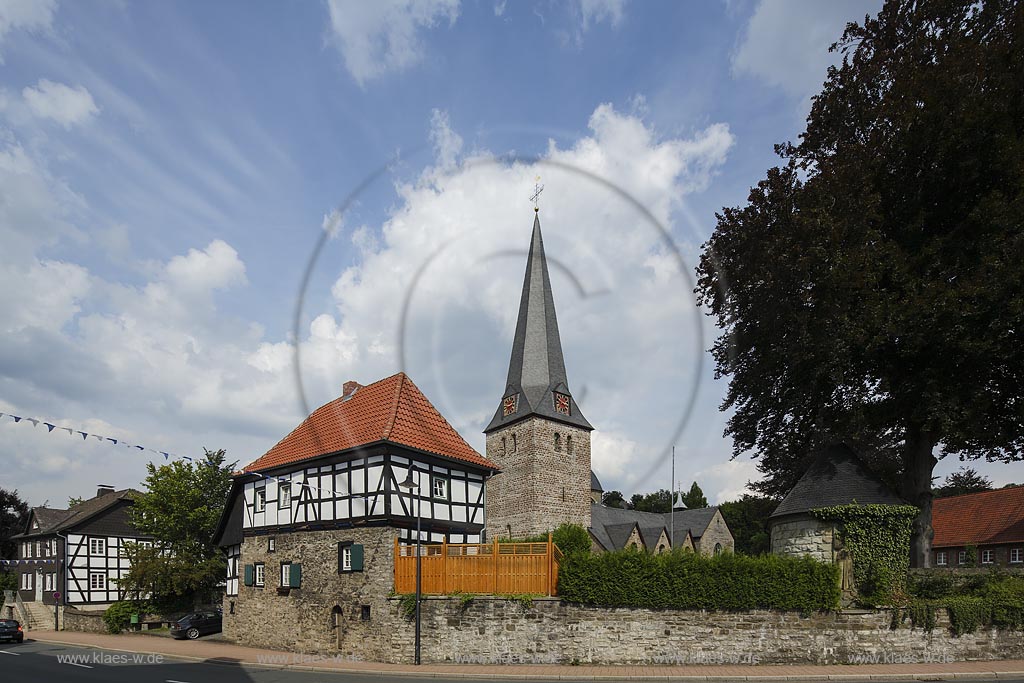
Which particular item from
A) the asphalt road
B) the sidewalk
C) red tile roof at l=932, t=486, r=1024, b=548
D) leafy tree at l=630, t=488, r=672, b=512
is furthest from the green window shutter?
leafy tree at l=630, t=488, r=672, b=512

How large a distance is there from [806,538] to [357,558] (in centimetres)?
1478

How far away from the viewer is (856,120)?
24672 mm

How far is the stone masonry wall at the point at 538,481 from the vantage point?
153 ft

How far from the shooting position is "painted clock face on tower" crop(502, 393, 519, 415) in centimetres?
5022

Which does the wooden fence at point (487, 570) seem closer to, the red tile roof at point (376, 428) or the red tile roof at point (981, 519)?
the red tile roof at point (376, 428)

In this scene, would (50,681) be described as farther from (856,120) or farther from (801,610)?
(856,120)

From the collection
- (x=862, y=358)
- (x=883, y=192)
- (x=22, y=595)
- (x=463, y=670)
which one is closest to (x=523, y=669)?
(x=463, y=670)

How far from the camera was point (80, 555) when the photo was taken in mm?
47500

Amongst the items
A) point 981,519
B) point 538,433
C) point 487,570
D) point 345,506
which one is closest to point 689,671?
point 487,570

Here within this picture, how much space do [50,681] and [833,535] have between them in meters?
22.4

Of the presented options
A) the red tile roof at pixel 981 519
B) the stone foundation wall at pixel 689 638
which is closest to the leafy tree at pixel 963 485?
the red tile roof at pixel 981 519

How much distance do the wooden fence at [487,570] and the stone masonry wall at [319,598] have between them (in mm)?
844

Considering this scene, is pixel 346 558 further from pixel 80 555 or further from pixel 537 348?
pixel 80 555

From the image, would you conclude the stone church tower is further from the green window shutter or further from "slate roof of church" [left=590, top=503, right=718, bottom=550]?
the green window shutter
